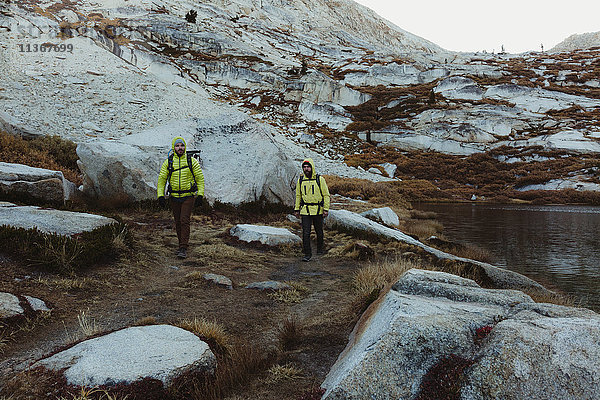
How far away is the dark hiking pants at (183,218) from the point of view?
341 inches

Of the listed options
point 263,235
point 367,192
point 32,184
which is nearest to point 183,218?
point 263,235

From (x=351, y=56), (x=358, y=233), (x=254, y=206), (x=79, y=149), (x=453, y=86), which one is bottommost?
(x=358, y=233)

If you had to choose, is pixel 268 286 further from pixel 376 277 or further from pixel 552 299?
pixel 552 299

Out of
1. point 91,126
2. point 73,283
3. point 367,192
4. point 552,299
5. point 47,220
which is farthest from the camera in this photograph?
point 367,192

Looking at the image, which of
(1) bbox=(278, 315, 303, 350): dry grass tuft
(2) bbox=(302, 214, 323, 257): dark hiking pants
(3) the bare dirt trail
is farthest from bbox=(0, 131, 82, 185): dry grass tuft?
(1) bbox=(278, 315, 303, 350): dry grass tuft

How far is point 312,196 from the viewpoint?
9531 mm

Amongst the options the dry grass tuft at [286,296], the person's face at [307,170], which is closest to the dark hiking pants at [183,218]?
the person's face at [307,170]

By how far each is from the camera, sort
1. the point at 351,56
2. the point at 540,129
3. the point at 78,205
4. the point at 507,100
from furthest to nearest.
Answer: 1. the point at 351,56
2. the point at 507,100
3. the point at 540,129
4. the point at 78,205

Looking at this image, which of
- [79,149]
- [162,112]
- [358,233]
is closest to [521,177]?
[358,233]

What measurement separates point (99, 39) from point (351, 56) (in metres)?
65.7

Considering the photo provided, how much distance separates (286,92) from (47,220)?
57988 millimetres

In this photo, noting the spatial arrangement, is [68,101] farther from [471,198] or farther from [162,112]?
[471,198]

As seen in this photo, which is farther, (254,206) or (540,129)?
(540,129)

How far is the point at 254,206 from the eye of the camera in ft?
48.3
